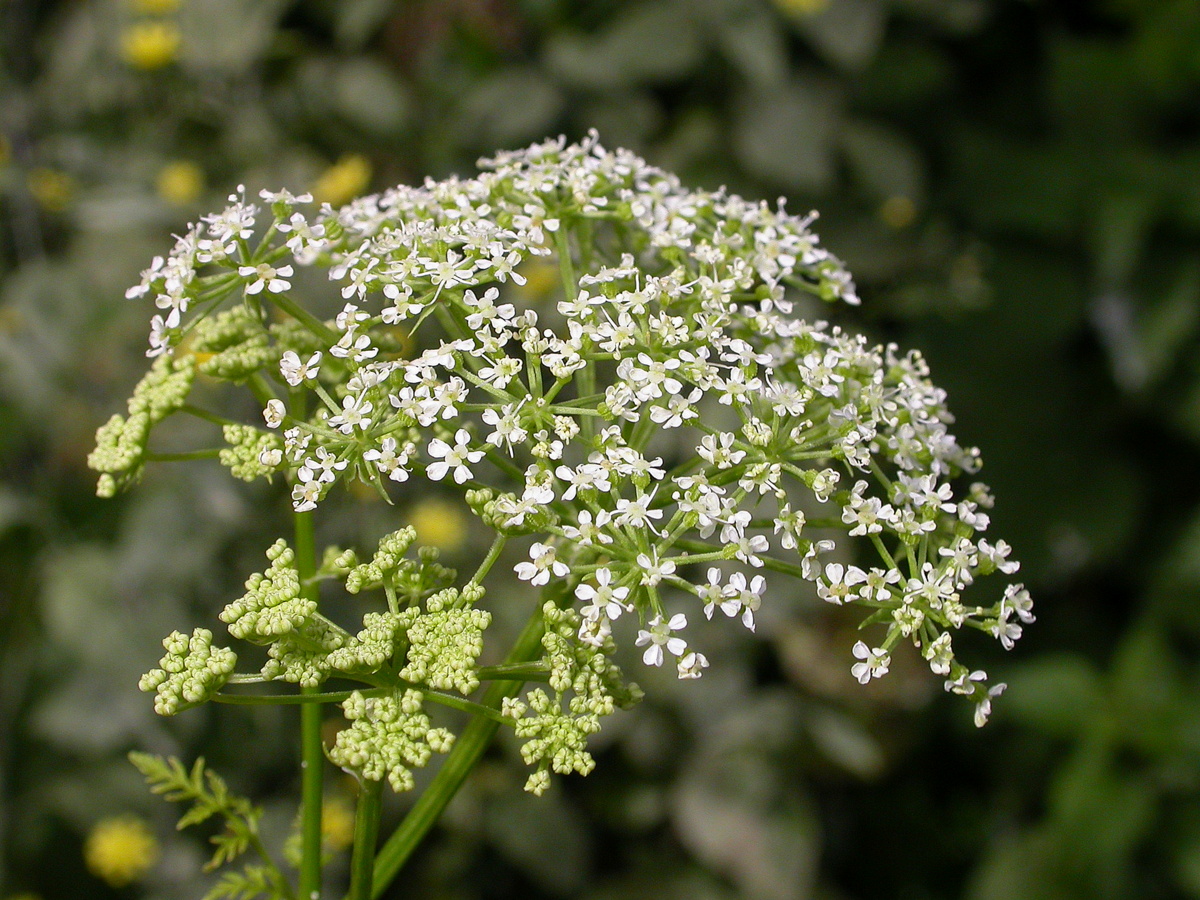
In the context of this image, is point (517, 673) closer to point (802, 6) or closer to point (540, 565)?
point (540, 565)

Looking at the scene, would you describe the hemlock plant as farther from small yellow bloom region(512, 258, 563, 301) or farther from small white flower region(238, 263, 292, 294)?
small yellow bloom region(512, 258, 563, 301)

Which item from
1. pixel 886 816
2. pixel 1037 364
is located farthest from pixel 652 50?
pixel 886 816

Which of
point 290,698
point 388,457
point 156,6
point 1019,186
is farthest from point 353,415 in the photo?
point 1019,186

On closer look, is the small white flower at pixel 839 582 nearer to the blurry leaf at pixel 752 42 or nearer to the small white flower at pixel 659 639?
the small white flower at pixel 659 639

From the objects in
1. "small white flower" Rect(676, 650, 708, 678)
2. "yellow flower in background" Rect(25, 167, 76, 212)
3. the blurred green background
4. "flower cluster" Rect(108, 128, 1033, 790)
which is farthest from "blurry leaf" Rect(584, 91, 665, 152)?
"small white flower" Rect(676, 650, 708, 678)

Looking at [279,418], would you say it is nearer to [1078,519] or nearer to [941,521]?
[941,521]

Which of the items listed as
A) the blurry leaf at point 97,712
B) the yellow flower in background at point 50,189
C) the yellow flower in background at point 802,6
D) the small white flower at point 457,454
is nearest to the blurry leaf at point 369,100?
the yellow flower in background at point 50,189

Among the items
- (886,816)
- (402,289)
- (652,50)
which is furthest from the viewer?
(886,816)
